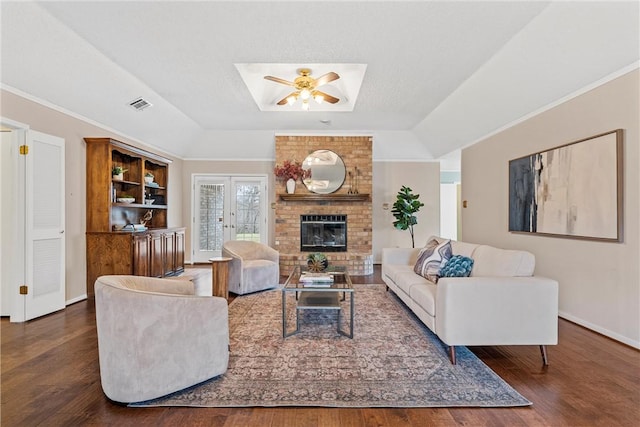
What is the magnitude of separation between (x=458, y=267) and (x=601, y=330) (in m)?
1.50

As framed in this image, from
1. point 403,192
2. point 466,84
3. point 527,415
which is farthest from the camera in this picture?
point 403,192

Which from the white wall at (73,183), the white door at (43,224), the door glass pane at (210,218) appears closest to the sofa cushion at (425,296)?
the white door at (43,224)

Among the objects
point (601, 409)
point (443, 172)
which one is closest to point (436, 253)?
point (601, 409)

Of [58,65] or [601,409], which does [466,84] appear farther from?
[58,65]

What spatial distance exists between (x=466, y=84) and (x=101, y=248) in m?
5.35

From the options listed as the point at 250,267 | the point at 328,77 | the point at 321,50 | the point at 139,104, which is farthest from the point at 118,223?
the point at 321,50

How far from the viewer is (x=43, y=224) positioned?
143 inches

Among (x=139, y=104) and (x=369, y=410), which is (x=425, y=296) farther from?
(x=139, y=104)

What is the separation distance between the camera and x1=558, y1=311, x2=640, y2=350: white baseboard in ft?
9.18

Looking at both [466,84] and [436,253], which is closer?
[436,253]

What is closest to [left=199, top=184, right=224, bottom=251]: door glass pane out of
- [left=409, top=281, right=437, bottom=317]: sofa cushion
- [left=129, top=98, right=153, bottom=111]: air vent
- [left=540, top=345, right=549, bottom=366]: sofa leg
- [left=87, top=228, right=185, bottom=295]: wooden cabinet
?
[left=87, top=228, right=185, bottom=295]: wooden cabinet

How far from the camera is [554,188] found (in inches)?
144

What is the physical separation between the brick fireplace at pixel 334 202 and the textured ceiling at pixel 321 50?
1519mm

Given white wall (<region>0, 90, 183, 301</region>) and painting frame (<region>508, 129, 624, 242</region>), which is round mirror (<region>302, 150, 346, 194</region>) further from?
white wall (<region>0, 90, 183, 301</region>)
